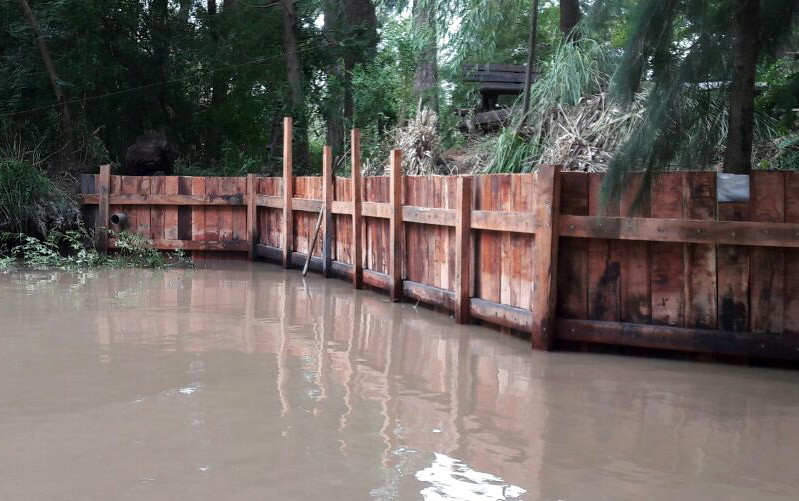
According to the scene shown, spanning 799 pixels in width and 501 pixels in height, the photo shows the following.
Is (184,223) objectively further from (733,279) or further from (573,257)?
(733,279)

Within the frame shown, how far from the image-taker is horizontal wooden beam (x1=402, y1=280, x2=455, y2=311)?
887 cm

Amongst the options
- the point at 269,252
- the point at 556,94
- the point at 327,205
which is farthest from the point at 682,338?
the point at 269,252

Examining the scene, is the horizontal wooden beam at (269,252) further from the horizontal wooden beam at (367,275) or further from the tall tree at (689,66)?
the tall tree at (689,66)

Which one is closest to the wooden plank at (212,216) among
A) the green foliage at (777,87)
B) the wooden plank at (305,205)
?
the wooden plank at (305,205)

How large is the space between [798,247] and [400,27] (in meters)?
14.3

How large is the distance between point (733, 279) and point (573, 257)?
3.90 ft

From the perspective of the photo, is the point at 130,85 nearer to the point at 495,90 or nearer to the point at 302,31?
the point at 302,31

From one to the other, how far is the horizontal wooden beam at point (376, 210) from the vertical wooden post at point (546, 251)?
10.6 feet

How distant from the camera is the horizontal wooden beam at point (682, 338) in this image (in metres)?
6.46

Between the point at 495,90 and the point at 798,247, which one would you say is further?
the point at 495,90

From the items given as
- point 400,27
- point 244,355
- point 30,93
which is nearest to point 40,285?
point 244,355

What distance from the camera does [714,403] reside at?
5.65 m

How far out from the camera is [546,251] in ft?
23.3

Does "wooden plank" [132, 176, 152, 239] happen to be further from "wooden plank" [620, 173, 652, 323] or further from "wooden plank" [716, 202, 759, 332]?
"wooden plank" [716, 202, 759, 332]
